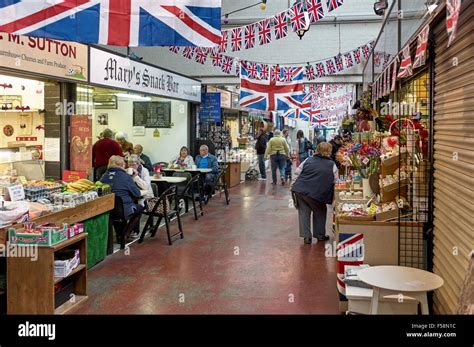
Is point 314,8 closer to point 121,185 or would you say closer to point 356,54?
point 121,185

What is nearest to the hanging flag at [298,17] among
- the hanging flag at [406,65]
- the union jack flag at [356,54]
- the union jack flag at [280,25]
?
the union jack flag at [280,25]

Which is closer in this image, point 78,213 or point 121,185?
point 78,213

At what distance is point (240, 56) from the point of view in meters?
15.4

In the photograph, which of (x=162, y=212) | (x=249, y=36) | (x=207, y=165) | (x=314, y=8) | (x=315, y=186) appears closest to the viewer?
(x=314, y=8)

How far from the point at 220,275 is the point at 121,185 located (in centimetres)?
210

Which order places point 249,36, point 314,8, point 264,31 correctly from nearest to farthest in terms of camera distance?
point 314,8
point 264,31
point 249,36

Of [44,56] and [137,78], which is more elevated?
[137,78]

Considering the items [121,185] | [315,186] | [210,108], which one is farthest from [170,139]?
[315,186]

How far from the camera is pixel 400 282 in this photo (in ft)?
11.6

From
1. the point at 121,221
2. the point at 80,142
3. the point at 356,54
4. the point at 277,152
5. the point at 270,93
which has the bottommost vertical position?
the point at 121,221

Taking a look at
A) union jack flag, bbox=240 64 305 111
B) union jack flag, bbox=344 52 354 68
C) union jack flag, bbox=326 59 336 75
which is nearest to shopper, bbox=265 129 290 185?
union jack flag, bbox=326 59 336 75

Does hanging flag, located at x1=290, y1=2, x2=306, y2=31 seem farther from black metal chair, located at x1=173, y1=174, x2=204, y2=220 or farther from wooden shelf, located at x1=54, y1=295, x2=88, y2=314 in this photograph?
wooden shelf, located at x1=54, y1=295, x2=88, y2=314

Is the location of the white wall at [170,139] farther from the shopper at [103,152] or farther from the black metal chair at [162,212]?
the black metal chair at [162,212]

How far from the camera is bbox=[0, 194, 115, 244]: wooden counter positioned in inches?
209
